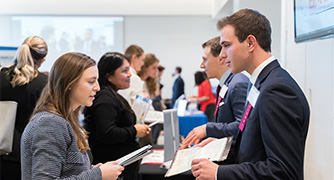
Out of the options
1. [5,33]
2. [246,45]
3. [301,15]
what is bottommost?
[246,45]

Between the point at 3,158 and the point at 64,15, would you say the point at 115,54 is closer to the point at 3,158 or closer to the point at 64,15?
the point at 3,158

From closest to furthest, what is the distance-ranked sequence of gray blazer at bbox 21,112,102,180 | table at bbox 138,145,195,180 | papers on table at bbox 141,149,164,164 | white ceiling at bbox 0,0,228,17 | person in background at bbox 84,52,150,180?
gray blazer at bbox 21,112,102,180 < person in background at bbox 84,52,150,180 < table at bbox 138,145,195,180 < papers on table at bbox 141,149,164,164 < white ceiling at bbox 0,0,228,17

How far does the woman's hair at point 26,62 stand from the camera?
107 inches

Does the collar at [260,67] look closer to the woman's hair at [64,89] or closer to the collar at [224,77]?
the woman's hair at [64,89]

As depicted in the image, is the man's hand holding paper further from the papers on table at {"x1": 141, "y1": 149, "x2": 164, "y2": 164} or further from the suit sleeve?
the papers on table at {"x1": 141, "y1": 149, "x2": 164, "y2": 164}

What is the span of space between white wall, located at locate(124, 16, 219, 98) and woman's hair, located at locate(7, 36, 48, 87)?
287 inches

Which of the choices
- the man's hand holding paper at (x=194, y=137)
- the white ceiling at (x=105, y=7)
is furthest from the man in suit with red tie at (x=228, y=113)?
the white ceiling at (x=105, y=7)

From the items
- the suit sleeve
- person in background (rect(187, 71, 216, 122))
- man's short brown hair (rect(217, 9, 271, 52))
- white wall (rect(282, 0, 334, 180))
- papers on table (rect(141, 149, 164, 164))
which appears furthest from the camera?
person in background (rect(187, 71, 216, 122))

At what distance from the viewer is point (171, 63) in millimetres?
10227

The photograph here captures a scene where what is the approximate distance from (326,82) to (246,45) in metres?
0.66

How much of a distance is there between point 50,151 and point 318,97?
4.66 ft

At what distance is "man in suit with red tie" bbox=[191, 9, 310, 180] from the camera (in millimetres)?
1261

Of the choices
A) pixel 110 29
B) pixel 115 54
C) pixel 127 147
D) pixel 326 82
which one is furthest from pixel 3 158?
pixel 110 29

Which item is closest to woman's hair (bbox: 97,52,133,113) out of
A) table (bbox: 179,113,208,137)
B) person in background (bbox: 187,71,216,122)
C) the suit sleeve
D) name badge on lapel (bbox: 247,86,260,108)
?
name badge on lapel (bbox: 247,86,260,108)
